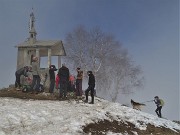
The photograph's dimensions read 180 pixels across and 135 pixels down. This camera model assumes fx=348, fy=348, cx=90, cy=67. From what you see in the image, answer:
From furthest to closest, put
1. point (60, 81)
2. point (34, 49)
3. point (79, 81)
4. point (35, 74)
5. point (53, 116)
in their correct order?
point (34, 49) < point (79, 81) < point (35, 74) < point (60, 81) < point (53, 116)

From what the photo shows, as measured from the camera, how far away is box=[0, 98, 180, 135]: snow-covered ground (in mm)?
13238

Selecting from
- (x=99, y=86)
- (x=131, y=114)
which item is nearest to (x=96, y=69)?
(x=99, y=86)

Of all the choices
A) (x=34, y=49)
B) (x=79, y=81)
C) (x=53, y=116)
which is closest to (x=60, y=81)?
(x=79, y=81)

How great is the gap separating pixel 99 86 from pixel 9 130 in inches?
1104

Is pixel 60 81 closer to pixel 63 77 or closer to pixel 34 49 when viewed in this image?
pixel 63 77

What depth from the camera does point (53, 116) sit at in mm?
15250

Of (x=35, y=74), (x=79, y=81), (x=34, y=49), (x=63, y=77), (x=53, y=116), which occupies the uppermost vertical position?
(x=34, y=49)

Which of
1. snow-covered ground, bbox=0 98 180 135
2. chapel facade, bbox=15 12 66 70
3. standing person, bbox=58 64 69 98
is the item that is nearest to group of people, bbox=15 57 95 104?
standing person, bbox=58 64 69 98

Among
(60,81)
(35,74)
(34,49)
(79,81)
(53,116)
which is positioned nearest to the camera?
(53,116)

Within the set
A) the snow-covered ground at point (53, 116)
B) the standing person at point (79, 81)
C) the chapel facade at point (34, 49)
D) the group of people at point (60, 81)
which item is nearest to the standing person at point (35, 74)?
the group of people at point (60, 81)

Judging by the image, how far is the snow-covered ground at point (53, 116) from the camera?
43.4ft

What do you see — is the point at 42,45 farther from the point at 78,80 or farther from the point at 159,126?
the point at 159,126

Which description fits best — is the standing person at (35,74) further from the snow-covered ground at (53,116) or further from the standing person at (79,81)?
the snow-covered ground at (53,116)

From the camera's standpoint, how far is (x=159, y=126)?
17.0 meters
